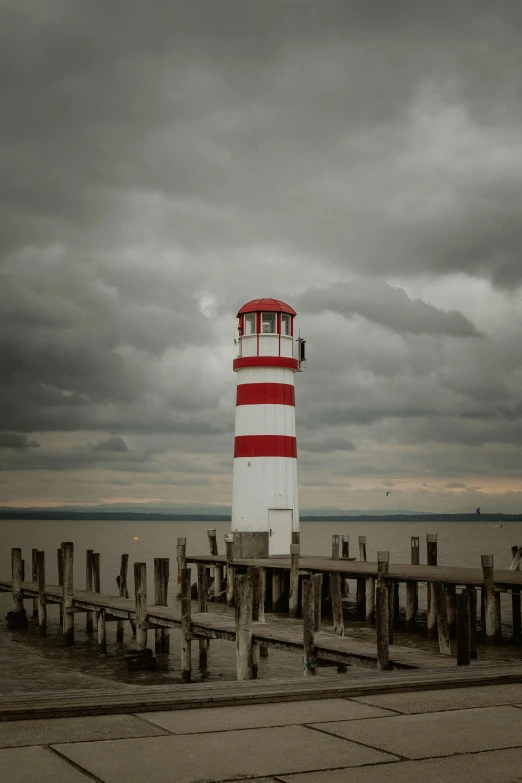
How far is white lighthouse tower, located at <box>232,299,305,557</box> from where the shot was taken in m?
25.6

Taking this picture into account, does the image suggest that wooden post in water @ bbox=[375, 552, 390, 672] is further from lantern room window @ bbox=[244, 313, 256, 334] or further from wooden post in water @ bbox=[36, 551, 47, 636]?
wooden post in water @ bbox=[36, 551, 47, 636]

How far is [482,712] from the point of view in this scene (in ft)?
22.2

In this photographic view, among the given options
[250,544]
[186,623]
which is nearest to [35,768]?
[186,623]

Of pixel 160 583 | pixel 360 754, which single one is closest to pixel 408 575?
pixel 160 583

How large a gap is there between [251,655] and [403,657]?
3.31m

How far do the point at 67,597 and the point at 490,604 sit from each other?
10.4 metres

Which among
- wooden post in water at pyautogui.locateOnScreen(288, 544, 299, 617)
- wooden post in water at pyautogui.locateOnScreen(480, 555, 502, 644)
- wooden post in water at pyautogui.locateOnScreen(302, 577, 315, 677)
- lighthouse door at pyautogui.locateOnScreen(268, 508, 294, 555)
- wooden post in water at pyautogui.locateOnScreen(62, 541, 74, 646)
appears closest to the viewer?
wooden post in water at pyautogui.locateOnScreen(302, 577, 315, 677)

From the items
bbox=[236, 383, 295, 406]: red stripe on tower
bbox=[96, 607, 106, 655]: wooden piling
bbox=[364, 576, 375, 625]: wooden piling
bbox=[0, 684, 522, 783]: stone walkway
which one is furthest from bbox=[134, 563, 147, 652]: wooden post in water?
bbox=[0, 684, 522, 783]: stone walkway

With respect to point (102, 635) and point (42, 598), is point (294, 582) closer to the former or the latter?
point (102, 635)

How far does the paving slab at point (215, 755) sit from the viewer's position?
521 cm

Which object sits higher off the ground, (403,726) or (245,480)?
(245,480)

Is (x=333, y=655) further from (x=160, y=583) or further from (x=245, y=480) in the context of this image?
(x=245, y=480)

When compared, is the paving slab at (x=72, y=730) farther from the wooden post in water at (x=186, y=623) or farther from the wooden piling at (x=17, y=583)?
the wooden piling at (x=17, y=583)

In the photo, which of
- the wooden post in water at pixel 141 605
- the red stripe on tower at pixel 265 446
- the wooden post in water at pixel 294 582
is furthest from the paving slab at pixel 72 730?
the red stripe on tower at pixel 265 446
